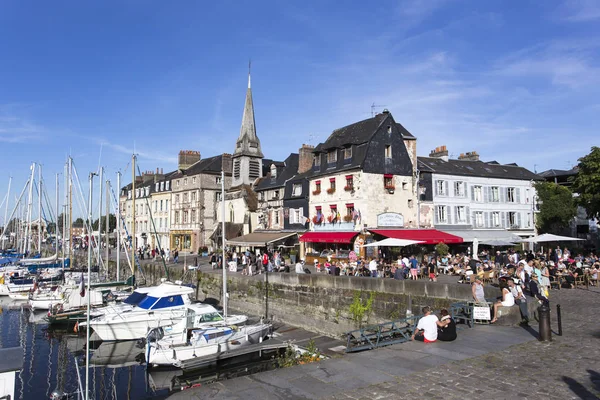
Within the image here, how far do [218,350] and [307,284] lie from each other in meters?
6.56

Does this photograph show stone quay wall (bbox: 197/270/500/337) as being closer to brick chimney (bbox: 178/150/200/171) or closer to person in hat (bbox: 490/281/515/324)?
person in hat (bbox: 490/281/515/324)

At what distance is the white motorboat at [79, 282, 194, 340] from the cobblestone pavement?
12547 millimetres

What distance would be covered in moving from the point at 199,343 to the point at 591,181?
29625 millimetres

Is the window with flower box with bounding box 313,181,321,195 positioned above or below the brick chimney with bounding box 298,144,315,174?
below

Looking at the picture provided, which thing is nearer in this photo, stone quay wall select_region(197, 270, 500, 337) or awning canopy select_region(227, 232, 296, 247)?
stone quay wall select_region(197, 270, 500, 337)

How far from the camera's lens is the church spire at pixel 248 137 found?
43656 mm

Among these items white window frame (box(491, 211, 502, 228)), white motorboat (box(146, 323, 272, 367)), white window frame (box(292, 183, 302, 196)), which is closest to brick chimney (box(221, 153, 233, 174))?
white window frame (box(292, 183, 302, 196))

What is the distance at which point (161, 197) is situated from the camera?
181 ft

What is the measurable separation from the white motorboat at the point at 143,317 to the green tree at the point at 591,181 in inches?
1135

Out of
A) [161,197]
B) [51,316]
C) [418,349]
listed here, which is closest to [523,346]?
[418,349]

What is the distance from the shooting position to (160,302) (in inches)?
725

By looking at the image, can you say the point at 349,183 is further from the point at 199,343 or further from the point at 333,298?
the point at 199,343

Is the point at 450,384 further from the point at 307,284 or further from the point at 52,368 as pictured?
the point at 52,368

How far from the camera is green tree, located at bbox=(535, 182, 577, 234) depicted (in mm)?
35875
